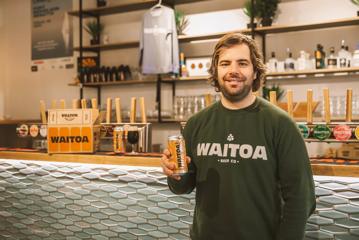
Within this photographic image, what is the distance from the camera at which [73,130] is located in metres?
2.76

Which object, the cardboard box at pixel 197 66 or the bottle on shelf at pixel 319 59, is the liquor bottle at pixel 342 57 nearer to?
the bottle on shelf at pixel 319 59

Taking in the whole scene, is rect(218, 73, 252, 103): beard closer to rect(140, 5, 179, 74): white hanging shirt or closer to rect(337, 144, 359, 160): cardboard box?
rect(337, 144, 359, 160): cardboard box

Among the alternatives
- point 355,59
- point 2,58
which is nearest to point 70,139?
point 355,59

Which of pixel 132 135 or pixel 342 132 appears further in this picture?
pixel 132 135

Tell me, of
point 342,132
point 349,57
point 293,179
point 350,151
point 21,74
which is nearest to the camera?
point 293,179

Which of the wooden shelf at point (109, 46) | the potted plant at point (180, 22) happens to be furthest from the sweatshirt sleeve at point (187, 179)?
the wooden shelf at point (109, 46)

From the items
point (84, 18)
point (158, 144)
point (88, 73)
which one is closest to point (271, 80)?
point (158, 144)

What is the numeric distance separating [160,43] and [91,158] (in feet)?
9.52

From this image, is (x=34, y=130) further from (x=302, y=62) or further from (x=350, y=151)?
(x=302, y=62)

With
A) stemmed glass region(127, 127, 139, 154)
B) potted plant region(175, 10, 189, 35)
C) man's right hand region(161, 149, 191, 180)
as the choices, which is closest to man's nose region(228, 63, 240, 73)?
man's right hand region(161, 149, 191, 180)

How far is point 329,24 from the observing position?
4793 millimetres

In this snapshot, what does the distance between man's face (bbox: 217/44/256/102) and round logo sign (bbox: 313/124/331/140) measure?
748mm

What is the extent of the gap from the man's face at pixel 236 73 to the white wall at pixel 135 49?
3.62 metres

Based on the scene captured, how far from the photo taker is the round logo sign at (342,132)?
2.24m
